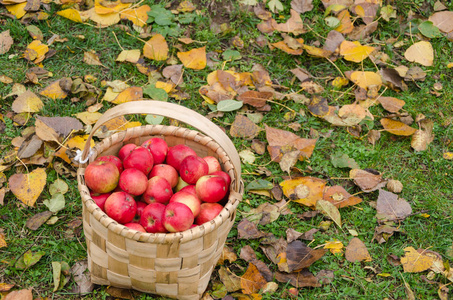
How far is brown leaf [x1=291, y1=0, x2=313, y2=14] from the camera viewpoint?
3719 mm

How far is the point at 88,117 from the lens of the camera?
280 cm

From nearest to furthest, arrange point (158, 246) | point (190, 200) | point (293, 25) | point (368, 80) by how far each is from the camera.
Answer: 1. point (158, 246)
2. point (190, 200)
3. point (368, 80)
4. point (293, 25)

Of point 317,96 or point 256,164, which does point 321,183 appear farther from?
point 317,96

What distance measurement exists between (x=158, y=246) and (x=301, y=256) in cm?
84

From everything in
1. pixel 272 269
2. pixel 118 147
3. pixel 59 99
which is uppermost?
pixel 118 147

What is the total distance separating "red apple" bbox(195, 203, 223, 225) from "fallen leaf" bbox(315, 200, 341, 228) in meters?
0.73

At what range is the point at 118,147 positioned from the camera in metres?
2.29

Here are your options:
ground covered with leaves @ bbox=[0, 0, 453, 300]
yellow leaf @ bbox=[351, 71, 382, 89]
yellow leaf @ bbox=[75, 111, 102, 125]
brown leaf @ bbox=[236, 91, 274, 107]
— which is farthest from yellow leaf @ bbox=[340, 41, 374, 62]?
yellow leaf @ bbox=[75, 111, 102, 125]

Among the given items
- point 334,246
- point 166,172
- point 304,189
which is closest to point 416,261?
point 334,246

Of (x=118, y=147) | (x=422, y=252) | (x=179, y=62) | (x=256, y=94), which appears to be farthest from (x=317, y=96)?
(x=118, y=147)

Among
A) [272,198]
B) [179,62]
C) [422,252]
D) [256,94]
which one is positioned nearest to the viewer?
[422,252]

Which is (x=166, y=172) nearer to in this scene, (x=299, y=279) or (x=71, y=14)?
(x=299, y=279)

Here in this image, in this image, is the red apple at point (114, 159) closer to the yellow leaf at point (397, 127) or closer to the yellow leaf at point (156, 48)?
the yellow leaf at point (156, 48)

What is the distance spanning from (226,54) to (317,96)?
0.76 metres
